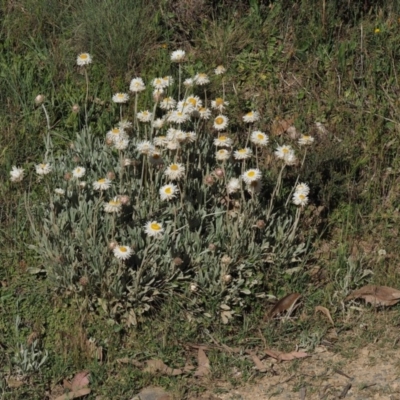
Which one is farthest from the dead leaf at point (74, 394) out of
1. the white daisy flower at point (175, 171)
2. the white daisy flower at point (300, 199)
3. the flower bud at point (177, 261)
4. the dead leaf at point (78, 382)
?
the white daisy flower at point (300, 199)

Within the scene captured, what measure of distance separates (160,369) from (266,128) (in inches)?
86.2

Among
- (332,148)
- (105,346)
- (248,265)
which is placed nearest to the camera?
(105,346)

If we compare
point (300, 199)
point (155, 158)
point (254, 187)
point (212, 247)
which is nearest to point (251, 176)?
point (254, 187)

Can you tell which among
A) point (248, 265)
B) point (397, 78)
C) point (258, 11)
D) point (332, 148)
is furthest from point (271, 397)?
point (258, 11)

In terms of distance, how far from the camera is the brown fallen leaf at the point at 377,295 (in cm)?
468

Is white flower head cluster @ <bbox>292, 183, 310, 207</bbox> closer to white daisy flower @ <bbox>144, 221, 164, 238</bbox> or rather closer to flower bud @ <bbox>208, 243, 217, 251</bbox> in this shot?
flower bud @ <bbox>208, 243, 217, 251</bbox>

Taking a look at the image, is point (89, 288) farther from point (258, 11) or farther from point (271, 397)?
point (258, 11)

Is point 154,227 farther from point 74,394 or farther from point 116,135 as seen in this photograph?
point 74,394

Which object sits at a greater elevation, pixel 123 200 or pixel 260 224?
pixel 123 200

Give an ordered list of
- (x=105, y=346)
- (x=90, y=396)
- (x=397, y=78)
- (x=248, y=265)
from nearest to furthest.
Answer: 1. (x=90, y=396)
2. (x=105, y=346)
3. (x=248, y=265)
4. (x=397, y=78)

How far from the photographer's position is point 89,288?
4.49 meters

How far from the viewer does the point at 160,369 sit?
14.0 feet

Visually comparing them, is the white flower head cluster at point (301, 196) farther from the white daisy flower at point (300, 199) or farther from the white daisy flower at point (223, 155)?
the white daisy flower at point (223, 155)

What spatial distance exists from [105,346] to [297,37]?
3.04 m
